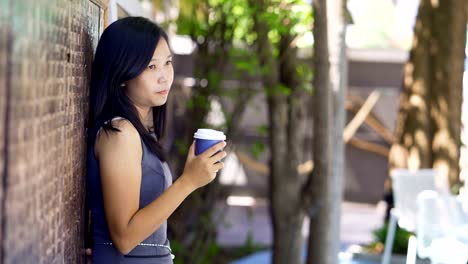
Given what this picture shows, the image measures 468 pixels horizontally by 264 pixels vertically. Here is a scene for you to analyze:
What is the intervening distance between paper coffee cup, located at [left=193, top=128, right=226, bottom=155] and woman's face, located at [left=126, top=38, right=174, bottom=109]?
8.9 inches

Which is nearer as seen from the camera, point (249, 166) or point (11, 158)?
point (11, 158)

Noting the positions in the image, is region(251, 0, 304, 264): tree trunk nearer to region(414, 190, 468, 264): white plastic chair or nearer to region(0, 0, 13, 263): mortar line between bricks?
region(414, 190, 468, 264): white plastic chair

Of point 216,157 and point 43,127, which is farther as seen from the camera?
point 216,157

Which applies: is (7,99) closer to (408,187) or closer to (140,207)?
(140,207)

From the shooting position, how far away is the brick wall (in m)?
1.62

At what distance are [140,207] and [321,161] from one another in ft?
13.0

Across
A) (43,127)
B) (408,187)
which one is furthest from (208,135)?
(408,187)

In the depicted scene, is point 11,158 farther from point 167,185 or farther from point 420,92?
point 420,92

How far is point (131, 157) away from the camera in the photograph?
249 cm

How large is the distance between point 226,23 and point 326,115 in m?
1.64

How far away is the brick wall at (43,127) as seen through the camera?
162 cm

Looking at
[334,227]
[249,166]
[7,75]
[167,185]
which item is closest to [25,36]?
[7,75]

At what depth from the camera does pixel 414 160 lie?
878 cm

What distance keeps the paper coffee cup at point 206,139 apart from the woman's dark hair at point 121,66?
14 centimetres
